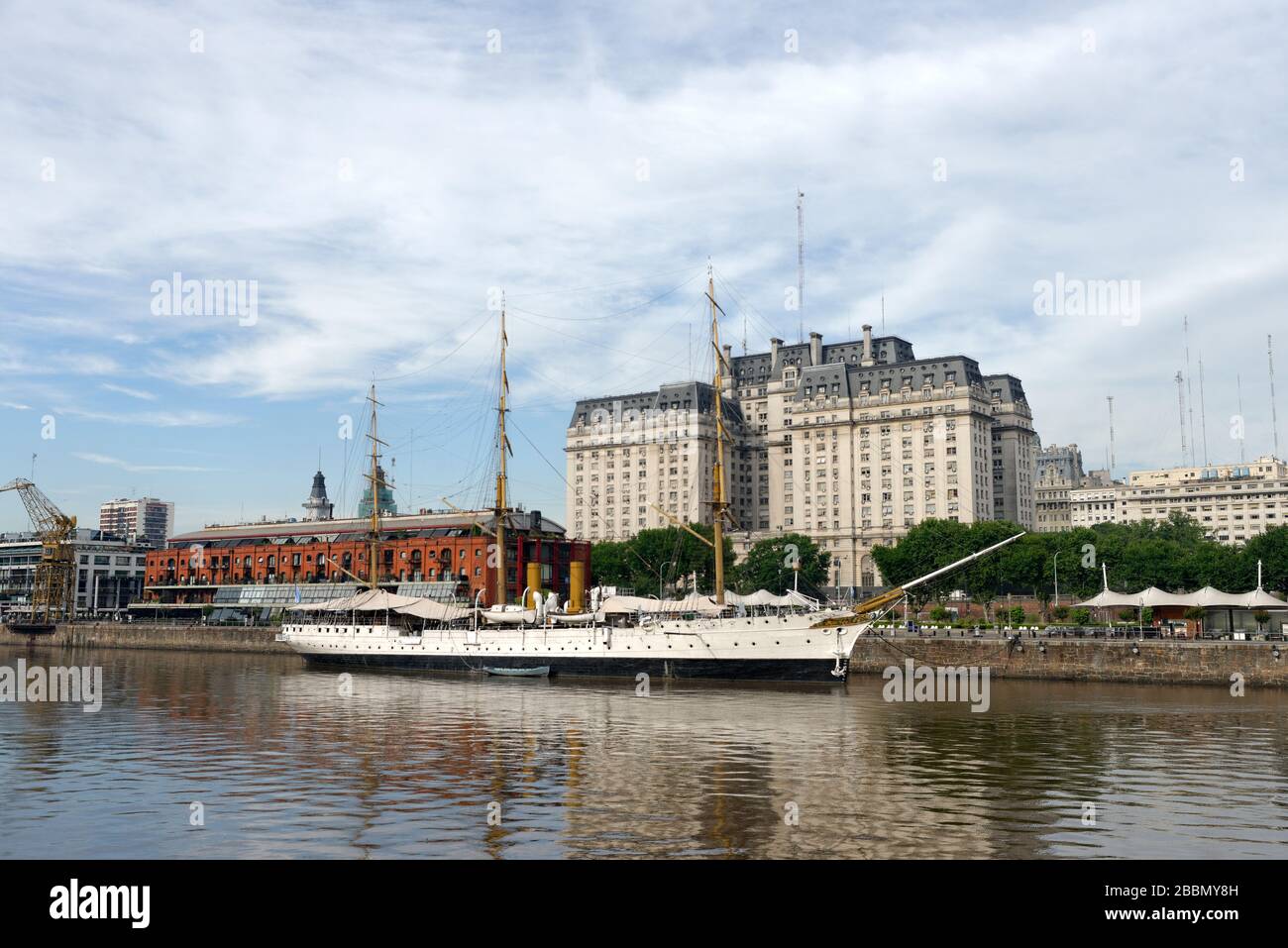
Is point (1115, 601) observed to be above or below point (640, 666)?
above

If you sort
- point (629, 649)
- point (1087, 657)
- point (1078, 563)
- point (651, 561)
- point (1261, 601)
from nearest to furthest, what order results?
point (1087, 657) → point (629, 649) → point (1261, 601) → point (1078, 563) → point (651, 561)

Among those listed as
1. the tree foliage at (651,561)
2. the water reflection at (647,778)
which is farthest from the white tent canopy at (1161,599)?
the tree foliage at (651,561)

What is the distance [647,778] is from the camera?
3431cm

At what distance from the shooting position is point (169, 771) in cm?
3572

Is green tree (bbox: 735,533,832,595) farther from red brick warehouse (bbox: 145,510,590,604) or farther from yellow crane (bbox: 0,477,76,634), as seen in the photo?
yellow crane (bbox: 0,477,76,634)

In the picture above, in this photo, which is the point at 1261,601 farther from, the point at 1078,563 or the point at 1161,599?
the point at 1078,563

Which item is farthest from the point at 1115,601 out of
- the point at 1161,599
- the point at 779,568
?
the point at 779,568

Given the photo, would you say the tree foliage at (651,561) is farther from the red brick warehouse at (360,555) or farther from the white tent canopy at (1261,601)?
the white tent canopy at (1261,601)

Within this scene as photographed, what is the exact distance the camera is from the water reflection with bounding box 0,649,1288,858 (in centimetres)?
2525
